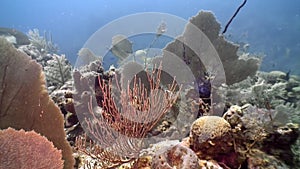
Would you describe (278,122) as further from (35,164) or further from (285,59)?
(285,59)

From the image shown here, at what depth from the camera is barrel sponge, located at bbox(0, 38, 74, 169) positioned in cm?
241

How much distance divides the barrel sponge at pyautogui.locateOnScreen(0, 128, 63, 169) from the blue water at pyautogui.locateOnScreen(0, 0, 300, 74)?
30.8 ft

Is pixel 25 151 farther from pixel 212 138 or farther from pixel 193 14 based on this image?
pixel 193 14

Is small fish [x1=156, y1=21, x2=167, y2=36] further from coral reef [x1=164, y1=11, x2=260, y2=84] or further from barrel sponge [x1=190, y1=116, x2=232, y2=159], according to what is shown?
barrel sponge [x1=190, y1=116, x2=232, y2=159]

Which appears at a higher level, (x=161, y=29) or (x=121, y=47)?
(x=121, y=47)

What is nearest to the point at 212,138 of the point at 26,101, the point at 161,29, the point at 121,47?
the point at 26,101


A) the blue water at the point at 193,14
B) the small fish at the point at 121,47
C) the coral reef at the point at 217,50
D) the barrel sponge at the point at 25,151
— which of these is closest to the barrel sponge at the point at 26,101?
the barrel sponge at the point at 25,151

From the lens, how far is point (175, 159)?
2623 mm

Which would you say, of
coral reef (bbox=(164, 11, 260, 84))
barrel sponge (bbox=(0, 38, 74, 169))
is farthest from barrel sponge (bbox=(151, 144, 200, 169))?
coral reef (bbox=(164, 11, 260, 84))

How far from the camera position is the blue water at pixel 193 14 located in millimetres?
28078

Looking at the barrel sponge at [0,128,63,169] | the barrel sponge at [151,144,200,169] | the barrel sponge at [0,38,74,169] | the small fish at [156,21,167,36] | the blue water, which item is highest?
the blue water

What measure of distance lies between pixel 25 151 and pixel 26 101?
962 millimetres

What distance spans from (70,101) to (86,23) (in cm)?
5404

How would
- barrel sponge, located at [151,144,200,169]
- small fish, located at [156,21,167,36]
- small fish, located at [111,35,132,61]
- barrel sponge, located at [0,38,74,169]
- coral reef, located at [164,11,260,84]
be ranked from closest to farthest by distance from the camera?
1. barrel sponge, located at [0,38,74,169]
2. barrel sponge, located at [151,144,200,169]
3. coral reef, located at [164,11,260,84]
4. small fish, located at [156,21,167,36]
5. small fish, located at [111,35,132,61]
